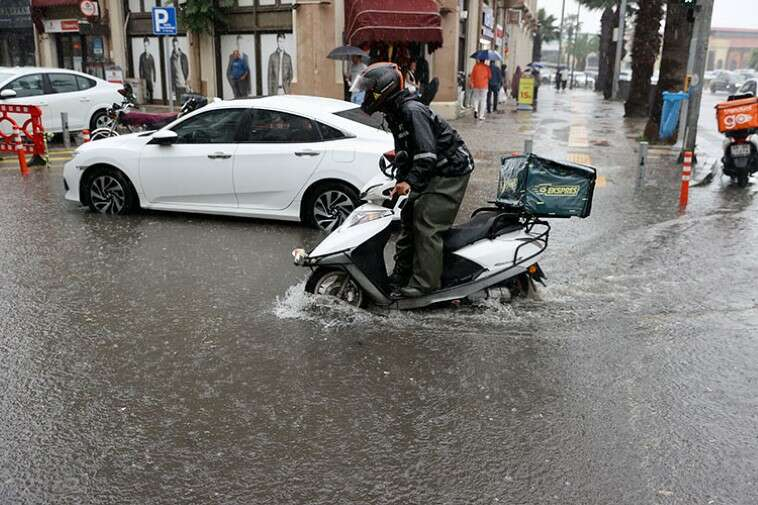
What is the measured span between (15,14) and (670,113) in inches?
1019

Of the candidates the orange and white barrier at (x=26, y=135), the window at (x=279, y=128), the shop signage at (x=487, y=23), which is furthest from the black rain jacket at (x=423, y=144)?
the shop signage at (x=487, y=23)

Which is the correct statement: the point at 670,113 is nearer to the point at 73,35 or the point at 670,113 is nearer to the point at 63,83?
the point at 63,83

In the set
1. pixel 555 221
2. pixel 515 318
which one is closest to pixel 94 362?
pixel 515 318

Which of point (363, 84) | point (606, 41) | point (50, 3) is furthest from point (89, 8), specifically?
point (606, 41)

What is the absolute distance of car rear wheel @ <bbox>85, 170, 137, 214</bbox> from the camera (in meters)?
9.42

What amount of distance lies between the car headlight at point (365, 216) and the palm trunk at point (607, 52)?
39679 millimetres

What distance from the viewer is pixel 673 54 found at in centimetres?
1708

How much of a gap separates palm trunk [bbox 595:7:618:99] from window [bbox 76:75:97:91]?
32463mm

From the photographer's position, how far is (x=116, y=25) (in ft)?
88.4

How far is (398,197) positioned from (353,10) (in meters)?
17.4

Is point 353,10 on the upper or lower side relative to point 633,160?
upper

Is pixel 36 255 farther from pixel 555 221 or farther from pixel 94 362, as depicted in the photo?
pixel 555 221

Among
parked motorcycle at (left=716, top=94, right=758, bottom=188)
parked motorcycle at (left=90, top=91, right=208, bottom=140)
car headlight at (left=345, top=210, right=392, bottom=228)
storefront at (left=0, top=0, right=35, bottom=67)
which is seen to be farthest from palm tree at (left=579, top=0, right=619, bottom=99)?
car headlight at (left=345, top=210, right=392, bottom=228)

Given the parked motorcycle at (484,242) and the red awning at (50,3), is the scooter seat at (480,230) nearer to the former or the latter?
the parked motorcycle at (484,242)
